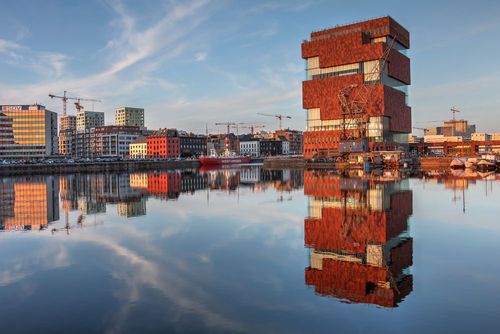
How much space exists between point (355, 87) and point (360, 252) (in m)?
107

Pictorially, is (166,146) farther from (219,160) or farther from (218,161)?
(218,161)

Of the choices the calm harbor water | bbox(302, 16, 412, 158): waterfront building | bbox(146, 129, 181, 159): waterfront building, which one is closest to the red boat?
bbox(302, 16, 412, 158): waterfront building

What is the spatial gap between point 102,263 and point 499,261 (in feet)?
46.2

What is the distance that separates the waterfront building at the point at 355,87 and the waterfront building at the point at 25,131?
12029 centimetres

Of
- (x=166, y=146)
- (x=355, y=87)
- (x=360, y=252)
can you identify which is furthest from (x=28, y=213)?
(x=166, y=146)

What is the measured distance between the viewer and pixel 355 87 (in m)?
118

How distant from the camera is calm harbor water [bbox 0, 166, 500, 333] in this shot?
33.3ft

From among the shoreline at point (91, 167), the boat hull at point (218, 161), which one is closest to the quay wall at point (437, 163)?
the boat hull at point (218, 161)

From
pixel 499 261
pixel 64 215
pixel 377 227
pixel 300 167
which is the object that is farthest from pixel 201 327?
pixel 300 167

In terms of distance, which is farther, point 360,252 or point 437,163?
point 437,163

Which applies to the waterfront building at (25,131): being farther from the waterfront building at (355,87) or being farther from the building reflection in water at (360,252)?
the building reflection in water at (360,252)

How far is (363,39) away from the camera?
121938 mm

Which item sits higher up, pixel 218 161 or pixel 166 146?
pixel 166 146

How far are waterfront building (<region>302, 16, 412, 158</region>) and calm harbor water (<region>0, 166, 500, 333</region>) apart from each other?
89.3m
